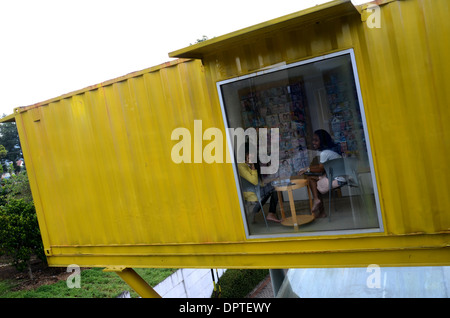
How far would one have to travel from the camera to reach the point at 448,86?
291 cm

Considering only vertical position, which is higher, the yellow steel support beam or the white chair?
the white chair

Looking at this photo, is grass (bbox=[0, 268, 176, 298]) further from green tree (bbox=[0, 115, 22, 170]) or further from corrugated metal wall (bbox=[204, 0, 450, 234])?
green tree (bbox=[0, 115, 22, 170])

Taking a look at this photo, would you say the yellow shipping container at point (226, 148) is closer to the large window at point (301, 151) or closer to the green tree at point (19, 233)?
the large window at point (301, 151)

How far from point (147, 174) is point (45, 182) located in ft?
6.05

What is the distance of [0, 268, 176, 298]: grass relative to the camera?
8.91 m

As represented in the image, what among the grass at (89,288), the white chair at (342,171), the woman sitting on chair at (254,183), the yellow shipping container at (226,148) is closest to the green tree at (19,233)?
the grass at (89,288)

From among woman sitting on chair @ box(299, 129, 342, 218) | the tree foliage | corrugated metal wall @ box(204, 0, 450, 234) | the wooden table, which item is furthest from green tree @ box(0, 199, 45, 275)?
corrugated metal wall @ box(204, 0, 450, 234)

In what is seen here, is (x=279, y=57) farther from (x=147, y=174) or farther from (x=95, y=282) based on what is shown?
(x=95, y=282)

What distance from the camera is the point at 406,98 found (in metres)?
3.06

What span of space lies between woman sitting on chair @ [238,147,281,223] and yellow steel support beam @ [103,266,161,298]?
6.79 ft

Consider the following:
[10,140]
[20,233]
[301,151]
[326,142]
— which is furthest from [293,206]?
[10,140]

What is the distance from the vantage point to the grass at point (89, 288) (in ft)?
29.2

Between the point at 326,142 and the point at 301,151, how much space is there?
0.27 metres

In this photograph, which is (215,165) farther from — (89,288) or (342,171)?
(89,288)
